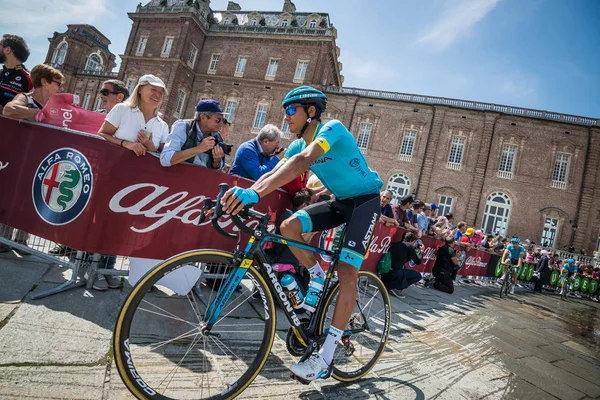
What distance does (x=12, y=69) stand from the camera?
4.10m

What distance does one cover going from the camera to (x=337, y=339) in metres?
2.19

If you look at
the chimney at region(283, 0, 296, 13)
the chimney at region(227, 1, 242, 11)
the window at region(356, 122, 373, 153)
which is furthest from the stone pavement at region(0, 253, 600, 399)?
the chimney at region(227, 1, 242, 11)

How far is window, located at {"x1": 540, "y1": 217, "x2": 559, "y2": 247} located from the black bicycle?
1129 inches

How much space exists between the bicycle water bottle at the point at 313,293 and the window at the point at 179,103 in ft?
111

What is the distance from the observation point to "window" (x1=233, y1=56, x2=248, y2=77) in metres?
32.9

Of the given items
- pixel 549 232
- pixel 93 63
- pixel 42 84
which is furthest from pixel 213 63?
pixel 549 232

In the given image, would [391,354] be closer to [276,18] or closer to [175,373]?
[175,373]

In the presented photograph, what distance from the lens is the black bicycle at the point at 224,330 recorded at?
1649mm

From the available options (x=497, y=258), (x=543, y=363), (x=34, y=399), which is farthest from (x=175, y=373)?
(x=497, y=258)

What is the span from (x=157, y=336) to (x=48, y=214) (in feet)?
5.54

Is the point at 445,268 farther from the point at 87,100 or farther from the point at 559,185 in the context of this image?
the point at 87,100

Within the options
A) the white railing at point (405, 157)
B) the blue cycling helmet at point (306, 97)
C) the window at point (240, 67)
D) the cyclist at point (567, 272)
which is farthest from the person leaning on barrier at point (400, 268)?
the window at point (240, 67)

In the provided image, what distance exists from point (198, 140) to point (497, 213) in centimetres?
2832

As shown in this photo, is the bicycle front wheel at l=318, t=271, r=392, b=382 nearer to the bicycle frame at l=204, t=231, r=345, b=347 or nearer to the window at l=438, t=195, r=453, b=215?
the bicycle frame at l=204, t=231, r=345, b=347
